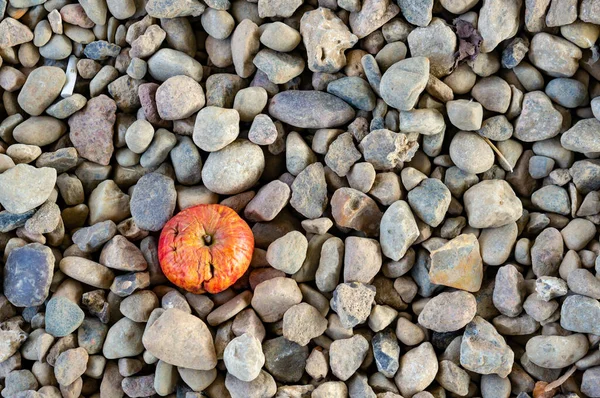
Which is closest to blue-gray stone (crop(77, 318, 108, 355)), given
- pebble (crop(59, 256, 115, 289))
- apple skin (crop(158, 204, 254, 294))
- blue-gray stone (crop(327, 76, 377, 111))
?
pebble (crop(59, 256, 115, 289))

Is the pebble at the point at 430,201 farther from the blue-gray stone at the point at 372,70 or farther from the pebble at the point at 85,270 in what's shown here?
the pebble at the point at 85,270

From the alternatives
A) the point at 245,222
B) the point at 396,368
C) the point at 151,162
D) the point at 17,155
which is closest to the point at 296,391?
the point at 396,368

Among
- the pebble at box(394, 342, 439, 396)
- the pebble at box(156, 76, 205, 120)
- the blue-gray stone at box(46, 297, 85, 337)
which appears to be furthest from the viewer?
the pebble at box(156, 76, 205, 120)

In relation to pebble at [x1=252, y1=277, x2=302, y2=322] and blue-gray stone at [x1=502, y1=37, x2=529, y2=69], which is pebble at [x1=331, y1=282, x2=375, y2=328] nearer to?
pebble at [x1=252, y1=277, x2=302, y2=322]

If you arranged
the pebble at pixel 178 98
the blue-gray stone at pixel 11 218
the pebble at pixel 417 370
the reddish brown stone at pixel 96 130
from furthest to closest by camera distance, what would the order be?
the reddish brown stone at pixel 96 130, the pebble at pixel 178 98, the blue-gray stone at pixel 11 218, the pebble at pixel 417 370

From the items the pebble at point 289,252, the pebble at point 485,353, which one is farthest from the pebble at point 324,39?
the pebble at point 485,353

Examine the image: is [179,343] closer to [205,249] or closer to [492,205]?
[205,249]
